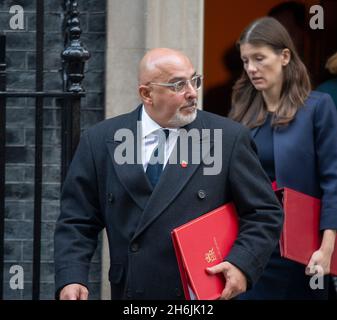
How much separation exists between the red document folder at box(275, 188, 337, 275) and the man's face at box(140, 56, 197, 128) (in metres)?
0.81

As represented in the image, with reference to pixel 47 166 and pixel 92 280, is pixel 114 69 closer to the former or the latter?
pixel 47 166

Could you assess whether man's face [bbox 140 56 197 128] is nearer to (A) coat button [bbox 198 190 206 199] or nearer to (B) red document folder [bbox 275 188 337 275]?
(A) coat button [bbox 198 190 206 199]

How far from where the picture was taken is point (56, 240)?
4824 mm

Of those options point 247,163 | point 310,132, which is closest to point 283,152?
point 310,132

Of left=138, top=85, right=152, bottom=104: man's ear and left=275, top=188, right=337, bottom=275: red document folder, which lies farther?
left=275, top=188, right=337, bottom=275: red document folder

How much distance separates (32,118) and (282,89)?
183 centimetres

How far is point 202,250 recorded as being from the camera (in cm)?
456

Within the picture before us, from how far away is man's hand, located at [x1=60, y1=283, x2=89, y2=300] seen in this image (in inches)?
186
